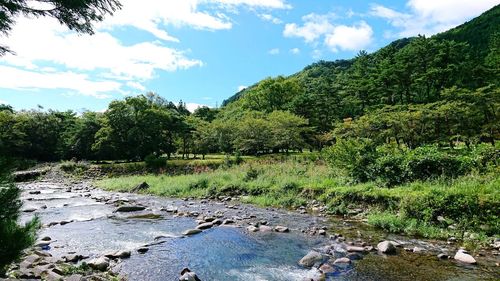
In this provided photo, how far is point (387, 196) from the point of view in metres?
14.2

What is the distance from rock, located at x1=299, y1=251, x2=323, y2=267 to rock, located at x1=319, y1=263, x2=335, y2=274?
359 mm

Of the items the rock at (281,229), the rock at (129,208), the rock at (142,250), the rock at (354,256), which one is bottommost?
the rock at (129,208)

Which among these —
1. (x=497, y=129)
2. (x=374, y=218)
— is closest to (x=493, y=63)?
(x=497, y=129)

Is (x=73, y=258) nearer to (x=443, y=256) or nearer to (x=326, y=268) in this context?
(x=326, y=268)

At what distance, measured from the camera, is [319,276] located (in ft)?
26.4

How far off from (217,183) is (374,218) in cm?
1209

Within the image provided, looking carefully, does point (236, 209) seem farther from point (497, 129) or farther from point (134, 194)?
point (497, 129)

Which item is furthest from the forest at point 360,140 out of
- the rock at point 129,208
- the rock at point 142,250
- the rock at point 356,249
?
the rock at point 142,250

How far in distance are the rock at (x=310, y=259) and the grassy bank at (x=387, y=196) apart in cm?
424

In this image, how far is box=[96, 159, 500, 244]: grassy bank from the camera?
11.3 m

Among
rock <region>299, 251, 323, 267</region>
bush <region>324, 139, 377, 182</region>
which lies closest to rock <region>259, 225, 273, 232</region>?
rock <region>299, 251, 323, 267</region>

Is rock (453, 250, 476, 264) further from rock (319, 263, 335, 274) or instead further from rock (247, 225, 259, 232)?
rock (247, 225, 259, 232)

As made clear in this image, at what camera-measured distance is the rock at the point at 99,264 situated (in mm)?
8680

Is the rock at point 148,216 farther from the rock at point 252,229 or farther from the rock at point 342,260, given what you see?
the rock at point 342,260
